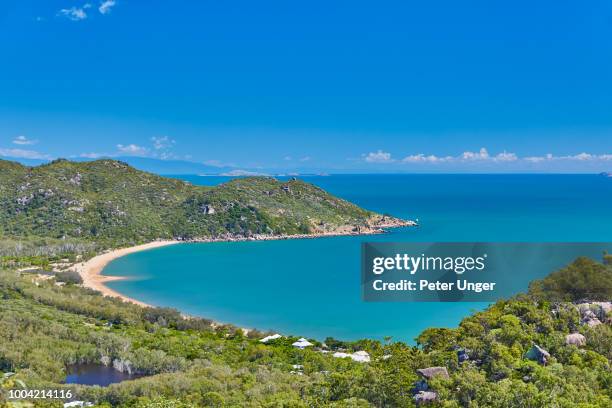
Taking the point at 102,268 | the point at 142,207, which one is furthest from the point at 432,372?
the point at 142,207

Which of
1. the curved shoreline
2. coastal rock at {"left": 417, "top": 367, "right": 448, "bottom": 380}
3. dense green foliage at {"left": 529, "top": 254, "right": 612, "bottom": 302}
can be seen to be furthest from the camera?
the curved shoreline

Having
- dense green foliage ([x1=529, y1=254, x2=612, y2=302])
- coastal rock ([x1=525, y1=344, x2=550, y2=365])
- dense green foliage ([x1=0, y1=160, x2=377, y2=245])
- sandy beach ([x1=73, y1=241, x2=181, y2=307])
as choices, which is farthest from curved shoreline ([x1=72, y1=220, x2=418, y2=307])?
coastal rock ([x1=525, y1=344, x2=550, y2=365])

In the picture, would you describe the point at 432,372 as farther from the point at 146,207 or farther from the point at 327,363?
the point at 146,207

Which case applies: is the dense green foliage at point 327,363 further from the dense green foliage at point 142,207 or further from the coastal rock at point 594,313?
the dense green foliage at point 142,207

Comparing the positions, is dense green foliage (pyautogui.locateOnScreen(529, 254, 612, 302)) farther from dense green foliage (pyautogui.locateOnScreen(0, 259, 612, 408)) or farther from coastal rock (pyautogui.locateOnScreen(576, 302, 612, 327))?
coastal rock (pyautogui.locateOnScreen(576, 302, 612, 327))

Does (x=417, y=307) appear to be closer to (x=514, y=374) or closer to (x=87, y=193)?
(x=514, y=374)

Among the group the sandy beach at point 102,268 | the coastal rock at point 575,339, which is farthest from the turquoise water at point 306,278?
the coastal rock at point 575,339

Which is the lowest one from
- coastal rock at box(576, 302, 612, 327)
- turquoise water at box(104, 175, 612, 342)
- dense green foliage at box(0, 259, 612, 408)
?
turquoise water at box(104, 175, 612, 342)
